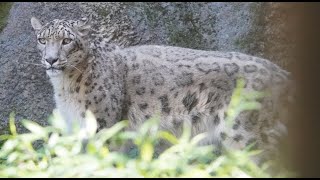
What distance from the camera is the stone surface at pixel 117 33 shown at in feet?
27.0

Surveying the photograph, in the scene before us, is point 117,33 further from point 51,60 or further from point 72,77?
point 51,60

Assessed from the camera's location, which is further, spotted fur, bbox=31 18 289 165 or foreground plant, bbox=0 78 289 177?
spotted fur, bbox=31 18 289 165

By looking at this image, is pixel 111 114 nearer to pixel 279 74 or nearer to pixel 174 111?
pixel 174 111

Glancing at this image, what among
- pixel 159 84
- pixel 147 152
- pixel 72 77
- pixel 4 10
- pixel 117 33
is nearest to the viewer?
pixel 147 152

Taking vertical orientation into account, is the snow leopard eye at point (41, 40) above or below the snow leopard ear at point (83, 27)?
below

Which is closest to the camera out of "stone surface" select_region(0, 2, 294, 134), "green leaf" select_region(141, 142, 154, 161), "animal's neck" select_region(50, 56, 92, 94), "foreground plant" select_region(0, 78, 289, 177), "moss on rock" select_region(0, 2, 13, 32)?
"foreground plant" select_region(0, 78, 289, 177)

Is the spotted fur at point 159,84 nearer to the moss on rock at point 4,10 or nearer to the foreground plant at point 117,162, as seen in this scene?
the moss on rock at point 4,10

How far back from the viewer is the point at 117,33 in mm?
8383

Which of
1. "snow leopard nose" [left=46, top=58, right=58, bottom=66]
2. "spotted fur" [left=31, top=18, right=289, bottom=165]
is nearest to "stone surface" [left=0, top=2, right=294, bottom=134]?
"spotted fur" [left=31, top=18, right=289, bottom=165]

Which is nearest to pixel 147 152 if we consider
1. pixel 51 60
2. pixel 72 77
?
pixel 51 60

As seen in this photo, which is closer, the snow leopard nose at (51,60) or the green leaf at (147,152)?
the green leaf at (147,152)

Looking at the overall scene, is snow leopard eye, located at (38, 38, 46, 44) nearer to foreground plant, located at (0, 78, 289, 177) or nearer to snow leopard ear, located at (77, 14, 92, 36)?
snow leopard ear, located at (77, 14, 92, 36)

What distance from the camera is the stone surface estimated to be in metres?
8.23

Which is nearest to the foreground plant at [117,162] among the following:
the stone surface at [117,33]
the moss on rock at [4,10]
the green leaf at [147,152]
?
the green leaf at [147,152]
